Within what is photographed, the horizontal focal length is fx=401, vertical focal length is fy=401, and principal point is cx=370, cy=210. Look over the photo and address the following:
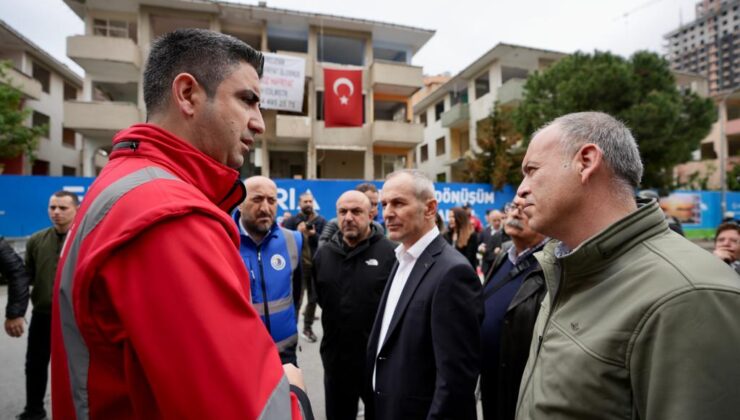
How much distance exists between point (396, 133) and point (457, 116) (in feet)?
24.3

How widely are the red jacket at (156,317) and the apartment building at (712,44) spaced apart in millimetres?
104347

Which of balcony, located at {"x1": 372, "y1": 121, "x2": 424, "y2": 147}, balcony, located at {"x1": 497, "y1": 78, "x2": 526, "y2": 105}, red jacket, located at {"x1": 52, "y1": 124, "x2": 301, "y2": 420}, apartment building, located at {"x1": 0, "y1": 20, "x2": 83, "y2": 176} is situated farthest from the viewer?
balcony, located at {"x1": 497, "y1": 78, "x2": 526, "y2": 105}

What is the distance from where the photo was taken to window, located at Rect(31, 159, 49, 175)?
69.0 ft

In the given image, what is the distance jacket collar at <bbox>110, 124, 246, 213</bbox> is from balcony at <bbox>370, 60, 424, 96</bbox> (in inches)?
773

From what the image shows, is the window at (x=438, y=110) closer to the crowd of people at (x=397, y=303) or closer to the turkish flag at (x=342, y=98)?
the turkish flag at (x=342, y=98)

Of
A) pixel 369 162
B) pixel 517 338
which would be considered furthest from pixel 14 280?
pixel 369 162

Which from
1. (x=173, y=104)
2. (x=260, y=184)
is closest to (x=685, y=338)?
(x=173, y=104)

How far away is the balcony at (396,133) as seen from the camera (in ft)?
64.5

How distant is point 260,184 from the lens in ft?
10.6

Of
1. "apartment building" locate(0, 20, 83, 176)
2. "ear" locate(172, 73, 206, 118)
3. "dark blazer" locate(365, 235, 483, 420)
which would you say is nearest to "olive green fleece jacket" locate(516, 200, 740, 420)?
"dark blazer" locate(365, 235, 483, 420)

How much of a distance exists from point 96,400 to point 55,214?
3.80 metres

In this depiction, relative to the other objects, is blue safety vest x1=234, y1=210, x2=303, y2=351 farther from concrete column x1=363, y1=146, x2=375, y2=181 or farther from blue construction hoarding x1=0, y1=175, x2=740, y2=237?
concrete column x1=363, y1=146, x2=375, y2=181

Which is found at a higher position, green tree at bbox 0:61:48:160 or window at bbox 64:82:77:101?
window at bbox 64:82:77:101

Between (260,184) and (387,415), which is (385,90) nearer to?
(260,184)
